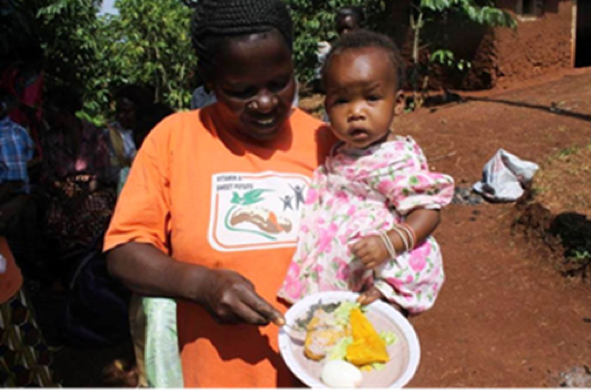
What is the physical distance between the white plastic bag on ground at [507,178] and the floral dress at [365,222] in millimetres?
4617

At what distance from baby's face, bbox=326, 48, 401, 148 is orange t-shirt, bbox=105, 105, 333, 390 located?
24 cm

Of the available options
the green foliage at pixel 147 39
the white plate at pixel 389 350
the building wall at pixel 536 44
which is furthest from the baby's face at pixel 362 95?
the building wall at pixel 536 44

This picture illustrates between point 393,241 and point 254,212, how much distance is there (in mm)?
378

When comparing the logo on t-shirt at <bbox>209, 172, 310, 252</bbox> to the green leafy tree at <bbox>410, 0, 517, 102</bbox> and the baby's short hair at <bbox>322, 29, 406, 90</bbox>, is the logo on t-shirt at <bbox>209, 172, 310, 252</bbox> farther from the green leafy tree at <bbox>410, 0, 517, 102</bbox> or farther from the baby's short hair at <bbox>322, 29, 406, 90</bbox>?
the green leafy tree at <bbox>410, 0, 517, 102</bbox>

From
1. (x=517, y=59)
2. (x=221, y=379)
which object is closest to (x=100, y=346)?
(x=221, y=379)

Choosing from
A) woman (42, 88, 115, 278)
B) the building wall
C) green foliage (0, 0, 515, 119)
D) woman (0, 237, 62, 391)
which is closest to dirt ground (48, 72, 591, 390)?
woman (0, 237, 62, 391)

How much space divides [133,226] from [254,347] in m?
0.44

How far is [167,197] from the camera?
56.5 inches

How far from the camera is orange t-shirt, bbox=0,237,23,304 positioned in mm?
2799

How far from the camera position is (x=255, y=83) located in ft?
4.60

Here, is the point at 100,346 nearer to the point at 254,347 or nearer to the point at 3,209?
the point at 3,209

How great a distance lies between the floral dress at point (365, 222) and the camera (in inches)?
58.6

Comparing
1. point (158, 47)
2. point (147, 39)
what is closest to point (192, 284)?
point (158, 47)

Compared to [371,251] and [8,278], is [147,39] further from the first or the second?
[371,251]
